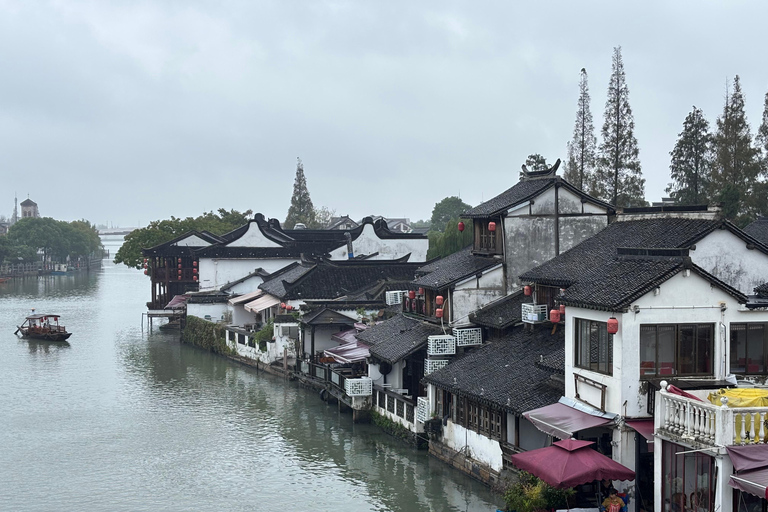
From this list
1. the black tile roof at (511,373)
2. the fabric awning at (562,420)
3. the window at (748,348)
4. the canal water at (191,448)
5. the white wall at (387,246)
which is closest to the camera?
the fabric awning at (562,420)

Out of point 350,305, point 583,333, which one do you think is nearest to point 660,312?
point 583,333

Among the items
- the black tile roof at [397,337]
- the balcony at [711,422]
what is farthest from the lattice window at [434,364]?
the balcony at [711,422]

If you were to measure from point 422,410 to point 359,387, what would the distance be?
5020 mm

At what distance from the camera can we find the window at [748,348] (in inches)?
784

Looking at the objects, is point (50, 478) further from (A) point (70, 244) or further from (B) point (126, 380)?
(A) point (70, 244)

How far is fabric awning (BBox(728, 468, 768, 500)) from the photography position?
49.4 ft

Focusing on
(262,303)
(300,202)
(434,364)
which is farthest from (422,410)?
(300,202)

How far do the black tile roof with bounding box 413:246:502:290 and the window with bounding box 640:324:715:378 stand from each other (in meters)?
12.0

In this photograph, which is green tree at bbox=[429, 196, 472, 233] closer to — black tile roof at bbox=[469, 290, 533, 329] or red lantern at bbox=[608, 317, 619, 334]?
black tile roof at bbox=[469, 290, 533, 329]

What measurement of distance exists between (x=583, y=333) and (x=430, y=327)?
11.9 m

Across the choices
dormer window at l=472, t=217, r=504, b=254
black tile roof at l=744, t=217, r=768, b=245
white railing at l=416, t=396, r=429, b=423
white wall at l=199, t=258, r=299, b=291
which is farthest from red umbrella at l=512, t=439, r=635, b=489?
white wall at l=199, t=258, r=299, b=291

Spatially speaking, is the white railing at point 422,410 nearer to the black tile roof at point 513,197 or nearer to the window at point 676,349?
the black tile roof at point 513,197

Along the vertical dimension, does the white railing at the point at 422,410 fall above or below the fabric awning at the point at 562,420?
below

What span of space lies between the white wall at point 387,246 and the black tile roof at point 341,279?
1391 centimetres
